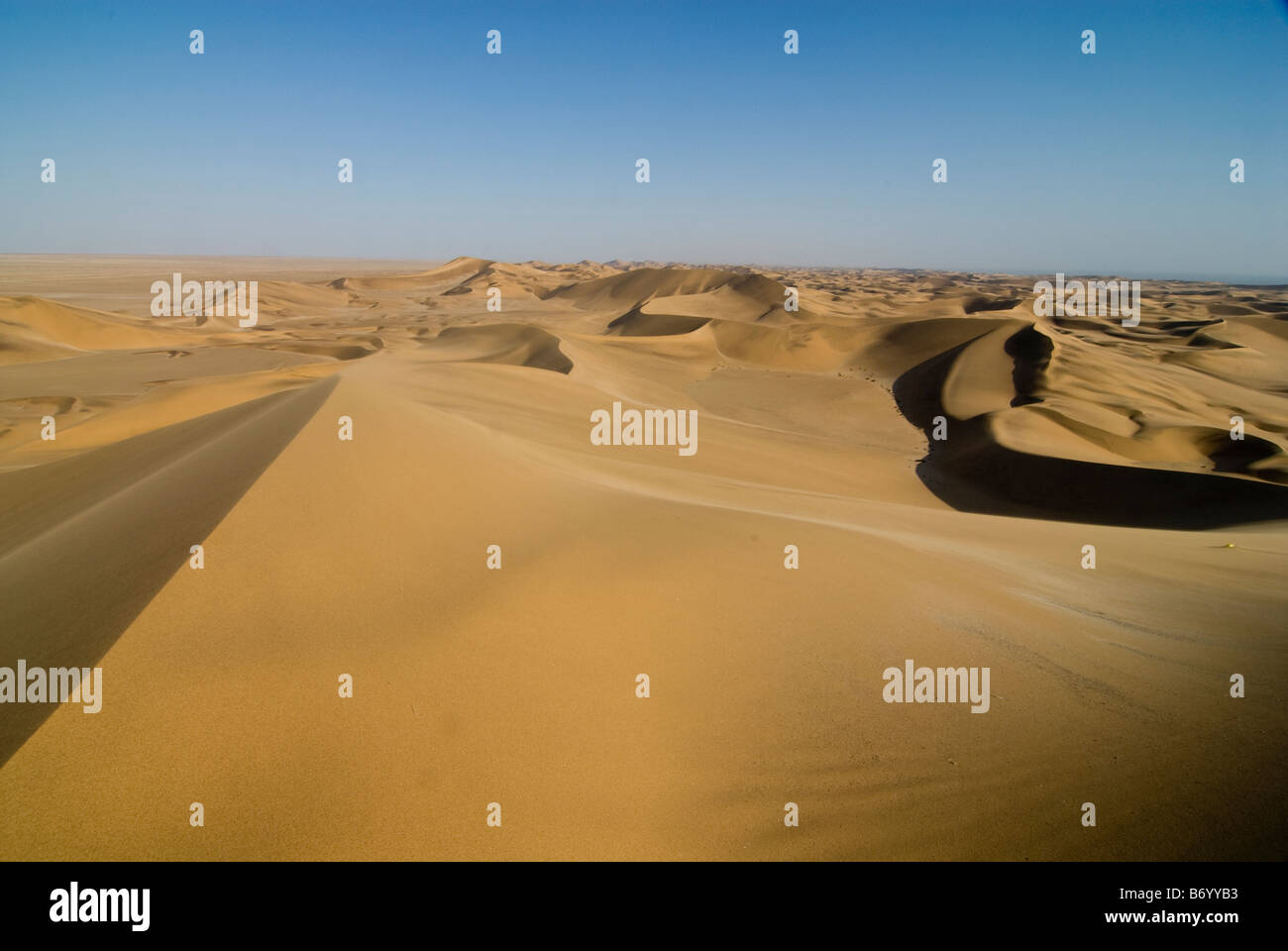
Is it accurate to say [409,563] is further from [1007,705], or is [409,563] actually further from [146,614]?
[1007,705]

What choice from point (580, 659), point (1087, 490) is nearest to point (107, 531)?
point (580, 659)

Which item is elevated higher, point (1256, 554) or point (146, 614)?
point (146, 614)

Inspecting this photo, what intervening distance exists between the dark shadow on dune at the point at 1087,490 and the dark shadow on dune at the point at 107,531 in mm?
13586

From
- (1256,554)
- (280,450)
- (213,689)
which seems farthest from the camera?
(1256,554)

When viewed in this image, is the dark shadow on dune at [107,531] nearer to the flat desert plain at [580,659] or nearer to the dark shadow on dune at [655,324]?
the flat desert plain at [580,659]

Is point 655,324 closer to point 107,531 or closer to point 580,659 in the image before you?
point 107,531

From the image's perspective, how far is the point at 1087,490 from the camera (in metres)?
13.7

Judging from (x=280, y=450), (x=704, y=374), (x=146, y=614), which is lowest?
(x=146, y=614)

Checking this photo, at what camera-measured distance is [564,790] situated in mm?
3277

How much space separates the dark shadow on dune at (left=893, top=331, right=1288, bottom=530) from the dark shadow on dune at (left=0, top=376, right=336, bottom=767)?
1359cm

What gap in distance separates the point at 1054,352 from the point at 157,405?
96.0 feet

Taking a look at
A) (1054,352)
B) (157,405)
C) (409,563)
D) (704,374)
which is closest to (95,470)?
(157,405)

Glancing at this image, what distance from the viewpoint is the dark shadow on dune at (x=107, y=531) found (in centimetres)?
392

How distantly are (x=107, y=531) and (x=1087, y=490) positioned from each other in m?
16.4
